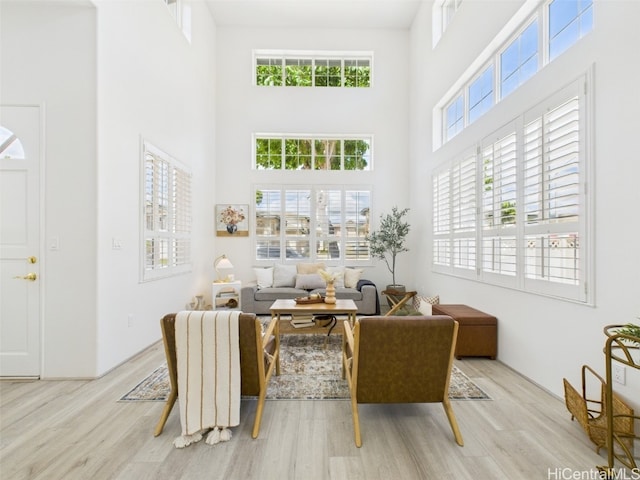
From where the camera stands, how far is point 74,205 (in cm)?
280

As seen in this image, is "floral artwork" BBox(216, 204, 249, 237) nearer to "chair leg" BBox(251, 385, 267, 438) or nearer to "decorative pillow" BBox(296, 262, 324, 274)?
"decorative pillow" BBox(296, 262, 324, 274)

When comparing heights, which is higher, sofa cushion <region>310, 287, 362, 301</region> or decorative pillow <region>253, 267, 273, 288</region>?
decorative pillow <region>253, 267, 273, 288</region>

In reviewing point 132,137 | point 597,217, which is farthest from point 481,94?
point 132,137

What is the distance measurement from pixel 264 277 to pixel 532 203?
167 inches

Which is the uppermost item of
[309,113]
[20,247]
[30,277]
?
[309,113]

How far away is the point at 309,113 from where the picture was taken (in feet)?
20.5

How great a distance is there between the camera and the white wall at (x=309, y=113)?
6195 millimetres

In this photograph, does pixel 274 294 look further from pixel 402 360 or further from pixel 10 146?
pixel 10 146

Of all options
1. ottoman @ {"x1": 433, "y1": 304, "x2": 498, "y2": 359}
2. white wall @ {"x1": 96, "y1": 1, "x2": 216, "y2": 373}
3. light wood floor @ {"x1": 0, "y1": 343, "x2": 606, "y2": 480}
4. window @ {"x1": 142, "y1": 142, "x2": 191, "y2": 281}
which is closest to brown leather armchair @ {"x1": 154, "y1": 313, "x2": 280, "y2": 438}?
light wood floor @ {"x1": 0, "y1": 343, "x2": 606, "y2": 480}

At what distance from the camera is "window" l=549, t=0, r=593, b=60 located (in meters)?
2.33

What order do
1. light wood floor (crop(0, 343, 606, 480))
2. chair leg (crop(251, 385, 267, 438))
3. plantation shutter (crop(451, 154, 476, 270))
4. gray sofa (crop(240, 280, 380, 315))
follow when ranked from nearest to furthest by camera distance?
light wood floor (crop(0, 343, 606, 480)), chair leg (crop(251, 385, 267, 438)), plantation shutter (crop(451, 154, 476, 270)), gray sofa (crop(240, 280, 380, 315))

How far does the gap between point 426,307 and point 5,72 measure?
17.0 ft

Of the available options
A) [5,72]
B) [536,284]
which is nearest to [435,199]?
[536,284]

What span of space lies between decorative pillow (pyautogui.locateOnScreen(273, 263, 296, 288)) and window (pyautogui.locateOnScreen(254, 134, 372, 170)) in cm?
213
